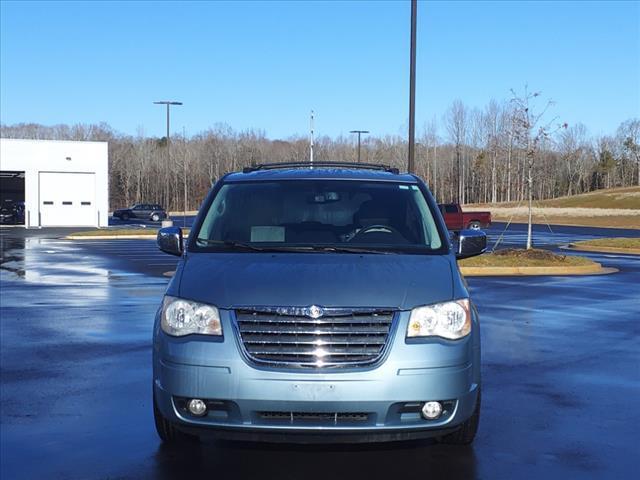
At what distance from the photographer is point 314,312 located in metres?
4.17

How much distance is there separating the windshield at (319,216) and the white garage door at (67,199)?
4450 cm

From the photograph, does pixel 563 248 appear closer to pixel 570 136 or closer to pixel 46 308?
pixel 46 308

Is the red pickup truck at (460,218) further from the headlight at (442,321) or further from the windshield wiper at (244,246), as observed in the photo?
the headlight at (442,321)

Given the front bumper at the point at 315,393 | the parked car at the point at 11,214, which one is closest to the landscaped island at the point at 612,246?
the front bumper at the point at 315,393

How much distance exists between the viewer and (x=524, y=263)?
18.1m

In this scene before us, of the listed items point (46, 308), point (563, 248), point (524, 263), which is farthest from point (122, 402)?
point (563, 248)

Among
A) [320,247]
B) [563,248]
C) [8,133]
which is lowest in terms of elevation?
[563,248]

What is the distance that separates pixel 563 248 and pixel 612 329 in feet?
61.4

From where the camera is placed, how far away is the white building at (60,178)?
46.8m

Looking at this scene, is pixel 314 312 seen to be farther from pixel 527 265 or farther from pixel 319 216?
pixel 527 265

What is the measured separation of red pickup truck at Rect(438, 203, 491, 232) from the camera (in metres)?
38.6

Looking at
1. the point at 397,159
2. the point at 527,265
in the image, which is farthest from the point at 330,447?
the point at 397,159

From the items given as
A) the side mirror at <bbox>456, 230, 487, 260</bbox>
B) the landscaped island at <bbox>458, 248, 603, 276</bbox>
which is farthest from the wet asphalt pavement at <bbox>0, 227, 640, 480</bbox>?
the landscaped island at <bbox>458, 248, 603, 276</bbox>

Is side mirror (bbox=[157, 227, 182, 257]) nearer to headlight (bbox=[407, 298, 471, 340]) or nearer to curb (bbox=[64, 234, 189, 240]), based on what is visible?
headlight (bbox=[407, 298, 471, 340])
